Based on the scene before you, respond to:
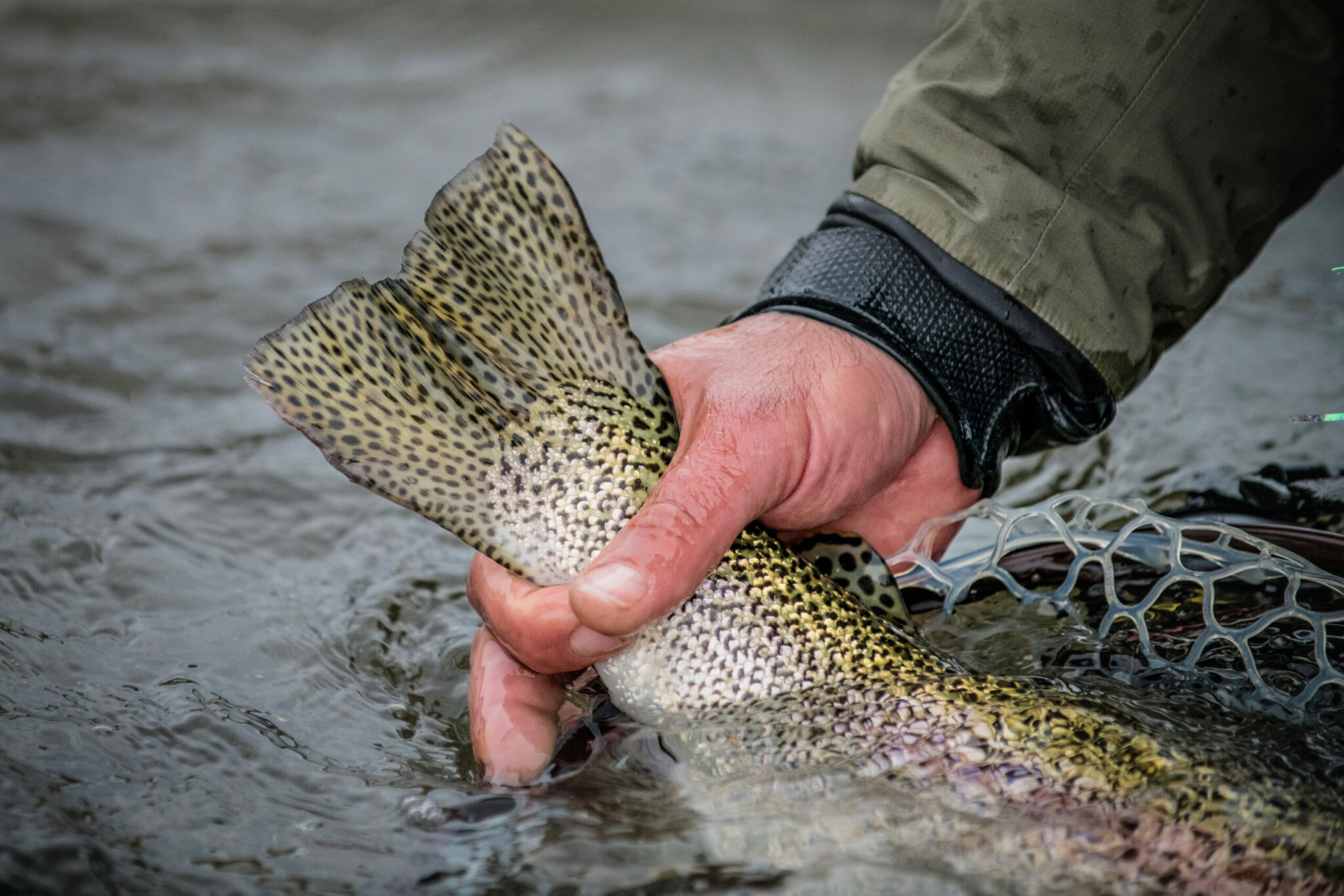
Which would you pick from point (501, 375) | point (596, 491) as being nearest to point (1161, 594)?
point (596, 491)

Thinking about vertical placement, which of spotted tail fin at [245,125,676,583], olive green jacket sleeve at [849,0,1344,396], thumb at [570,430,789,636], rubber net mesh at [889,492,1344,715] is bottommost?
rubber net mesh at [889,492,1344,715]

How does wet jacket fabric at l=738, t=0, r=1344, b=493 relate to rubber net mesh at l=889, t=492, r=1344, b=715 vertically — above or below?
above

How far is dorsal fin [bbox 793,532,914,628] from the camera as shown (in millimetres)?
2689

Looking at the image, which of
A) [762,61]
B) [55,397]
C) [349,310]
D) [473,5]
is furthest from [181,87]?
[349,310]

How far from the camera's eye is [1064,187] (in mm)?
2941

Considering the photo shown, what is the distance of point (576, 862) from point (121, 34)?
7.49 m

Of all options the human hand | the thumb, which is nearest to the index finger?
the human hand

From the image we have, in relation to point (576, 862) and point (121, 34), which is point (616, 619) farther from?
point (121, 34)

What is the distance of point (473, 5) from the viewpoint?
8094 mm

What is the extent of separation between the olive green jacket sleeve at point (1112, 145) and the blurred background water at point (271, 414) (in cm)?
102

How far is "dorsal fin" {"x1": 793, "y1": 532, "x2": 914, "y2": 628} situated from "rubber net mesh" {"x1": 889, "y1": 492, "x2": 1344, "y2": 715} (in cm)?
24

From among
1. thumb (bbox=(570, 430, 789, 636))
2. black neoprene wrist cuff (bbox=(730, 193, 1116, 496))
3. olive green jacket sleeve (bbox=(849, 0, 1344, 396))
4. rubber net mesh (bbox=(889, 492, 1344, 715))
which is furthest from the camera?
black neoprene wrist cuff (bbox=(730, 193, 1116, 496))

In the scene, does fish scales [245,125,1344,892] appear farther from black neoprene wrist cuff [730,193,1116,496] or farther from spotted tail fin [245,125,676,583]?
black neoprene wrist cuff [730,193,1116,496]

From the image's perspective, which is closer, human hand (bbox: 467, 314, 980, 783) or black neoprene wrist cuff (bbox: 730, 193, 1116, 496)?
human hand (bbox: 467, 314, 980, 783)
